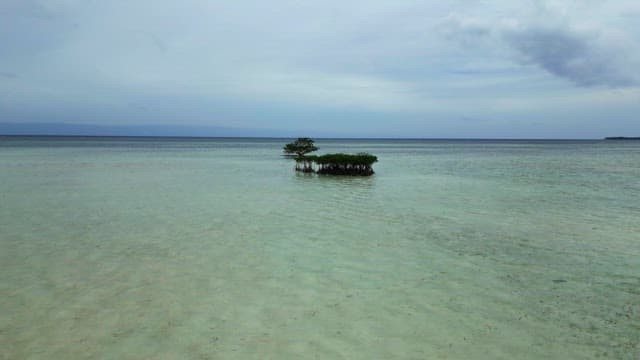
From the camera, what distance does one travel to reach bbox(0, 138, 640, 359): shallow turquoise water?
23.6 feet

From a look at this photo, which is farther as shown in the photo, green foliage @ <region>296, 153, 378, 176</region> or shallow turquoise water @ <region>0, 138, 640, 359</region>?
green foliage @ <region>296, 153, 378, 176</region>

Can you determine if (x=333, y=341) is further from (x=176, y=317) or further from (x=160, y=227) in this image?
(x=160, y=227)

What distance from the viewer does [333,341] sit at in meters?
7.26

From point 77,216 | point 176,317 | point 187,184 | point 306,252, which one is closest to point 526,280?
point 306,252

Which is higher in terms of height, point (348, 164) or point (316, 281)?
point (348, 164)

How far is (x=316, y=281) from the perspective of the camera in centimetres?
1015

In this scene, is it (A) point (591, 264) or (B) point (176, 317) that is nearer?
(B) point (176, 317)

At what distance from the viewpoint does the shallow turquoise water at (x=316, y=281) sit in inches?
283

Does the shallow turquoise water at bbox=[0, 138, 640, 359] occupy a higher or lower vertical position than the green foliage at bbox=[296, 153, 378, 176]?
lower

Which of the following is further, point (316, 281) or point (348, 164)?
point (348, 164)

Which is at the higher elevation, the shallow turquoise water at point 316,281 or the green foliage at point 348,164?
the green foliage at point 348,164

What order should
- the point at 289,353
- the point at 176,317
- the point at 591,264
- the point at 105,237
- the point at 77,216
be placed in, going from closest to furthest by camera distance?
1. the point at 289,353
2. the point at 176,317
3. the point at 591,264
4. the point at 105,237
5. the point at 77,216

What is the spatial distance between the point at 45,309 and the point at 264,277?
3.96 metres

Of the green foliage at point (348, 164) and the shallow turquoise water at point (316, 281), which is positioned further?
the green foliage at point (348, 164)
